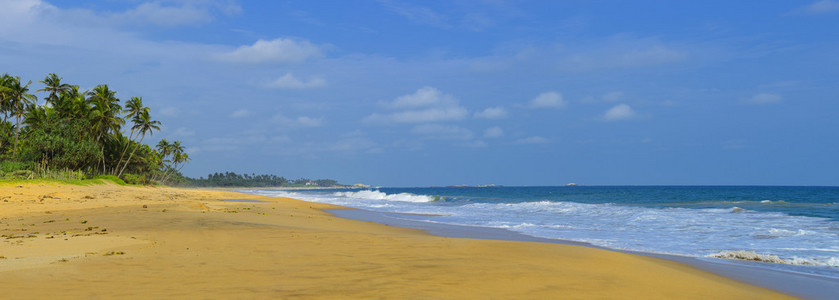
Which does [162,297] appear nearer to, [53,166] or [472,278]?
[472,278]

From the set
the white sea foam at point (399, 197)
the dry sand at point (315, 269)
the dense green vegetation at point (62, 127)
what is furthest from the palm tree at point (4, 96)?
the dry sand at point (315, 269)

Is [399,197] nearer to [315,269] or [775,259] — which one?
[775,259]

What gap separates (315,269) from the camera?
292 inches

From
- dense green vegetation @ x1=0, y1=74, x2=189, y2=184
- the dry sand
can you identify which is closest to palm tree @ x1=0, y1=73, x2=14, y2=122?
dense green vegetation @ x1=0, y1=74, x2=189, y2=184

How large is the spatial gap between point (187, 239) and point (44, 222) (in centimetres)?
636

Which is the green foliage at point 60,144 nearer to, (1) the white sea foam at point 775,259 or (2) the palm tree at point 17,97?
→ (2) the palm tree at point 17,97

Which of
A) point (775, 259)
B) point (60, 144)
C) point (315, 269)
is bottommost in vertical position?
point (775, 259)

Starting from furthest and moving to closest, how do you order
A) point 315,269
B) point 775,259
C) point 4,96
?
point 4,96 < point 775,259 < point 315,269

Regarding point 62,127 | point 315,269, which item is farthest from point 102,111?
point 315,269

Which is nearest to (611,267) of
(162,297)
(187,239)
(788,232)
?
(162,297)

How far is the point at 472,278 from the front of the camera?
698cm

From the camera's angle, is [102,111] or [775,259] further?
[102,111]

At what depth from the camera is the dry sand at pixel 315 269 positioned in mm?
5855

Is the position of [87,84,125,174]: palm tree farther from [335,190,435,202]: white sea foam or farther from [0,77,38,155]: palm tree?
[335,190,435,202]: white sea foam
